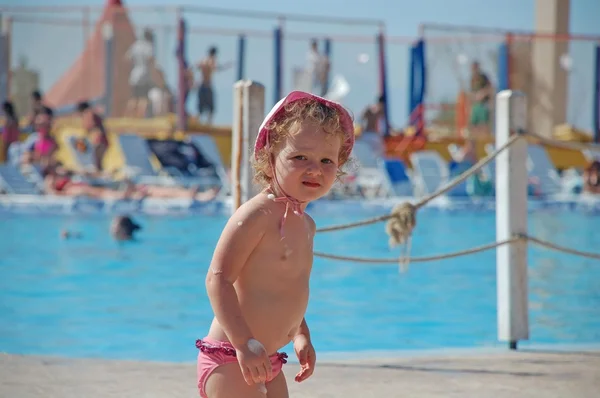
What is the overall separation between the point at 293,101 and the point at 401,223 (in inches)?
77.0

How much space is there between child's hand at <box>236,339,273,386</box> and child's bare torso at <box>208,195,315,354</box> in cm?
13

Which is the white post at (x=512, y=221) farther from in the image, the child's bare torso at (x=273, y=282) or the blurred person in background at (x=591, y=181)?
the blurred person in background at (x=591, y=181)

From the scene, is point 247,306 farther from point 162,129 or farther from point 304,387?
point 162,129

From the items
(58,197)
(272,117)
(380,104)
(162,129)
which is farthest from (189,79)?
(272,117)

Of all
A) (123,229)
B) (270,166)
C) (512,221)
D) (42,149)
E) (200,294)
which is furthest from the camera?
(42,149)

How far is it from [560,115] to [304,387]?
2156 cm

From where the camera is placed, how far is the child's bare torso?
2381 mm

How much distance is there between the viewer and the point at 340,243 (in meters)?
11.6

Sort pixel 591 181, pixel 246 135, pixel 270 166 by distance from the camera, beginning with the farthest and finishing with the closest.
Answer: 1. pixel 591 181
2. pixel 246 135
3. pixel 270 166

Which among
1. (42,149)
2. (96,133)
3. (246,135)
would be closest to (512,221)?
(246,135)

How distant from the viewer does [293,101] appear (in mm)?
2420

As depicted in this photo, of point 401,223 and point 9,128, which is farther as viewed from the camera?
point 9,128

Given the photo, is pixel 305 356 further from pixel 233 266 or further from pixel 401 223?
pixel 401 223

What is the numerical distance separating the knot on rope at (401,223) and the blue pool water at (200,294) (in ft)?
5.54
